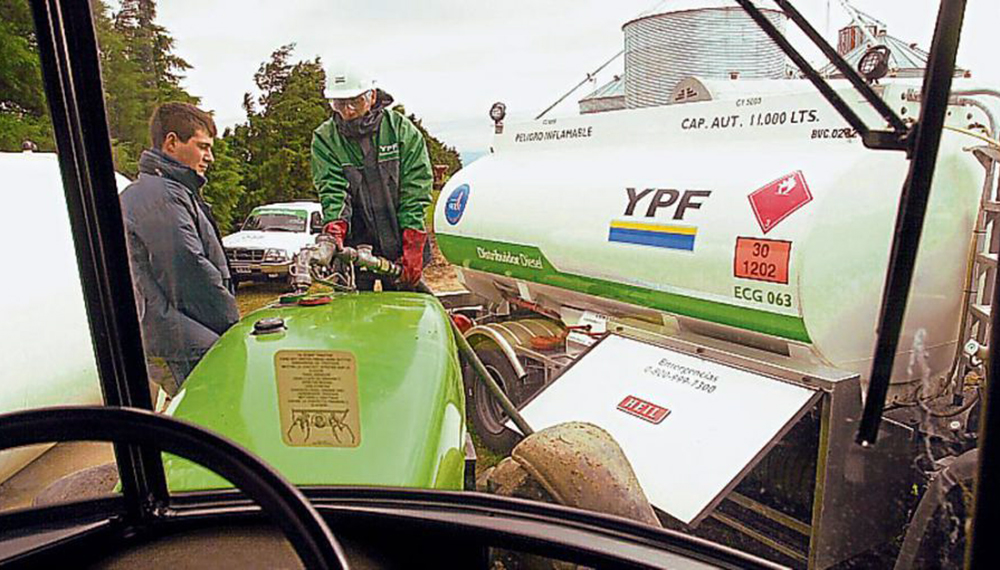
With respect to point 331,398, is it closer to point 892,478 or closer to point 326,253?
point 326,253

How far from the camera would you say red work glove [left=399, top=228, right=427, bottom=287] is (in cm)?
214

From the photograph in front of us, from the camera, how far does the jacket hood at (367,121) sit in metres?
1.51

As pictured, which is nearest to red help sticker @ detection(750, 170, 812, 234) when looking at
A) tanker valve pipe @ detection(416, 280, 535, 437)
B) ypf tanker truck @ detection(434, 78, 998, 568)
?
ypf tanker truck @ detection(434, 78, 998, 568)

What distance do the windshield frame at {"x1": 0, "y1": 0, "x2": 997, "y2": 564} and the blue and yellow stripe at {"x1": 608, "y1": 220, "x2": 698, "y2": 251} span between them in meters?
2.30

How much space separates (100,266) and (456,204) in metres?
3.78

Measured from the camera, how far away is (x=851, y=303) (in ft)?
9.26

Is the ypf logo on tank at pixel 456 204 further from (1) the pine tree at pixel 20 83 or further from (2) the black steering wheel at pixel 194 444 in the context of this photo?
(2) the black steering wheel at pixel 194 444

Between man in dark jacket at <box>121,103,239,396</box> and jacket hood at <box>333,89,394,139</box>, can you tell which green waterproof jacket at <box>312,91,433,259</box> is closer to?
jacket hood at <box>333,89,394,139</box>

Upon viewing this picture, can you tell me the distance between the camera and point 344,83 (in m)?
1.37

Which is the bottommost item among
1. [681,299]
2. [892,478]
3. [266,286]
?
[892,478]

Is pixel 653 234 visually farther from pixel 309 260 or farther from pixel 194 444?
pixel 194 444

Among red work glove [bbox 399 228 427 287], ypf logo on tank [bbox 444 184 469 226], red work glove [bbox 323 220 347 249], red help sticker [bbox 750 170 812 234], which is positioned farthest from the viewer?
ypf logo on tank [bbox 444 184 469 226]

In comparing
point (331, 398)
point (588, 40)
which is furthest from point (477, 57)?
point (331, 398)

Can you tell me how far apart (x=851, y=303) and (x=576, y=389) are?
48.7 inches
